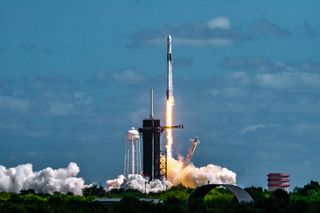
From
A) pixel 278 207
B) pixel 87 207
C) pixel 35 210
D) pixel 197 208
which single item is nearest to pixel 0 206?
pixel 35 210

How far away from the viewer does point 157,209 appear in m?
183

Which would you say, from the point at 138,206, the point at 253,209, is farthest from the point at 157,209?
the point at 253,209

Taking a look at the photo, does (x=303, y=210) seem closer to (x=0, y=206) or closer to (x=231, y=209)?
(x=231, y=209)

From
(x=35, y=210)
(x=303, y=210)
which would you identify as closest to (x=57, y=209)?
(x=35, y=210)

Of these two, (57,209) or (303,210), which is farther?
(303,210)

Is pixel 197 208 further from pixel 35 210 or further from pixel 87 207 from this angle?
pixel 35 210

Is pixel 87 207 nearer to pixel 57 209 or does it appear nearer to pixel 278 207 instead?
pixel 57 209

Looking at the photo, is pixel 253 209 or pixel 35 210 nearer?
pixel 35 210

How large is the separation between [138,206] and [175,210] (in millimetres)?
6445

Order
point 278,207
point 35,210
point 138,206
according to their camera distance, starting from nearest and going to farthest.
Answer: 1. point 35,210
2. point 138,206
3. point 278,207

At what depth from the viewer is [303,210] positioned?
19225cm

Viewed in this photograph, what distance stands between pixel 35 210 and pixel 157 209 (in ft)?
74.8

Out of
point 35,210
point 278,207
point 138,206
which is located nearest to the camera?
point 35,210

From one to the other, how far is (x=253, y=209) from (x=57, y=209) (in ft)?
110
